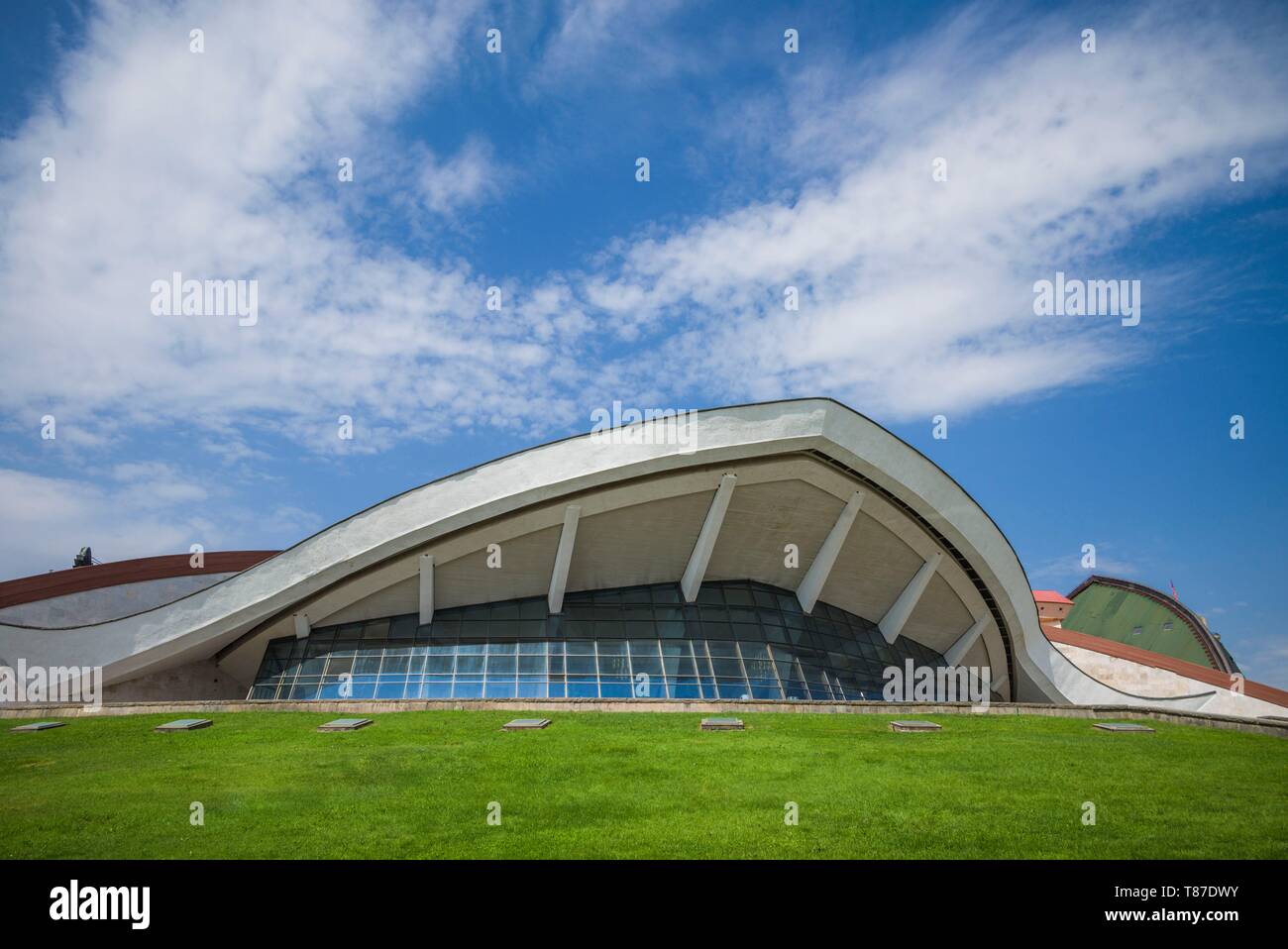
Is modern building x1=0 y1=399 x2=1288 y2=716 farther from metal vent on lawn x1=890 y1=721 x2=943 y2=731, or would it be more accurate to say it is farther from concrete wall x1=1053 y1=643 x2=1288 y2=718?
metal vent on lawn x1=890 y1=721 x2=943 y2=731

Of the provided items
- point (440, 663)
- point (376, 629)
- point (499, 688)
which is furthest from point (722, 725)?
point (376, 629)

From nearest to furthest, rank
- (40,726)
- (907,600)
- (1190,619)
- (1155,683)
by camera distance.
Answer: (40,726) → (907,600) → (1155,683) → (1190,619)

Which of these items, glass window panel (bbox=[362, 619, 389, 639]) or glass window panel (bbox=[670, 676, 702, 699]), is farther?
glass window panel (bbox=[362, 619, 389, 639])

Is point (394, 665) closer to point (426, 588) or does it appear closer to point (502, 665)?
point (426, 588)

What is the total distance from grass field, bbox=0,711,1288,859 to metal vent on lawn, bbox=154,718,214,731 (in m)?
0.37

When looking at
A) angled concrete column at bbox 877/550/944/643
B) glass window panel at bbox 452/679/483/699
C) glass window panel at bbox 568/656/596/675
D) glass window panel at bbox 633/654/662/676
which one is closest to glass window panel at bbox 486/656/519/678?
glass window panel at bbox 452/679/483/699

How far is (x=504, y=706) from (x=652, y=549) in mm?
8895

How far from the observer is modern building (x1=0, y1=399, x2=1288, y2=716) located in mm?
21344

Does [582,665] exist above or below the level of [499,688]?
above

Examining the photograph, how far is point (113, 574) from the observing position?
27.6 metres

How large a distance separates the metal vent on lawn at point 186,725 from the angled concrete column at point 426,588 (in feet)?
26.4

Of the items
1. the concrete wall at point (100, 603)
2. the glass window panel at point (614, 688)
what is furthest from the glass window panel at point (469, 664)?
the concrete wall at point (100, 603)

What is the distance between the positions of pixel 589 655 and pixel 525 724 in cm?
881
